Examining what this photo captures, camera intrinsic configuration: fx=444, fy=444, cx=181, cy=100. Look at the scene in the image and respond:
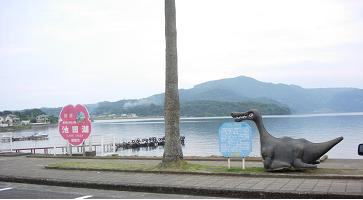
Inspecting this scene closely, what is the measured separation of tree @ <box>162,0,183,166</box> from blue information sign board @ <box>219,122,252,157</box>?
1.47 m

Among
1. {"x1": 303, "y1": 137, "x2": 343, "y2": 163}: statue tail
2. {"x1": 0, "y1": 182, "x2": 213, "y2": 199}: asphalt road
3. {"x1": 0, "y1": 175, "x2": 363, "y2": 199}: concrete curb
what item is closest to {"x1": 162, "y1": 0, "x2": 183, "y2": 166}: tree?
{"x1": 0, "y1": 175, "x2": 363, "y2": 199}: concrete curb

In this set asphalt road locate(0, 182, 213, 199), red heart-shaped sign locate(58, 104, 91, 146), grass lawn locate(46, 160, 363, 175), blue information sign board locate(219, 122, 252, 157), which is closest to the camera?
asphalt road locate(0, 182, 213, 199)

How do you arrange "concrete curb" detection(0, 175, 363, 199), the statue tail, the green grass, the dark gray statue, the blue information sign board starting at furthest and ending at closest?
the blue information sign board, the green grass, the statue tail, the dark gray statue, "concrete curb" detection(0, 175, 363, 199)

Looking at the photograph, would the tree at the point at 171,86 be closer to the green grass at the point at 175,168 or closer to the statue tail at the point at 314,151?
the green grass at the point at 175,168

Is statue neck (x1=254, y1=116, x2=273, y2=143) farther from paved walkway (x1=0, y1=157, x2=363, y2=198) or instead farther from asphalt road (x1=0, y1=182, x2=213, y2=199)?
asphalt road (x1=0, y1=182, x2=213, y2=199)

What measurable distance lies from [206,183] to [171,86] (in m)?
3.81

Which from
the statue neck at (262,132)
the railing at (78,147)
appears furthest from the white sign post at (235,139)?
the railing at (78,147)

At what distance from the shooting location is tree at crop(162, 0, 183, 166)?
42.5ft

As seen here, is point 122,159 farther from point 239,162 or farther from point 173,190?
point 173,190

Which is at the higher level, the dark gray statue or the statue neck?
the statue neck

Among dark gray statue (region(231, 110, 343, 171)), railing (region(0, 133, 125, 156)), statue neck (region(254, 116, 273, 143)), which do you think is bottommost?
railing (region(0, 133, 125, 156))

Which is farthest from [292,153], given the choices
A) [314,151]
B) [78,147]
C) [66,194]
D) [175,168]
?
[78,147]

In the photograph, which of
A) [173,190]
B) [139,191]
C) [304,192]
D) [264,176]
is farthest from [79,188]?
[304,192]

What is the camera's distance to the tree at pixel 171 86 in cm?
1297
